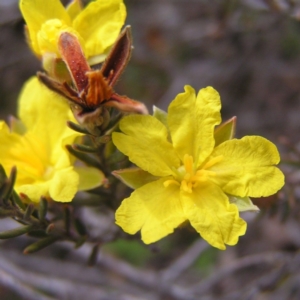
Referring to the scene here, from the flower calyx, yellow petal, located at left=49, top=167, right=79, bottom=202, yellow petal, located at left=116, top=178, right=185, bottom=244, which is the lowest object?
yellow petal, located at left=116, top=178, right=185, bottom=244

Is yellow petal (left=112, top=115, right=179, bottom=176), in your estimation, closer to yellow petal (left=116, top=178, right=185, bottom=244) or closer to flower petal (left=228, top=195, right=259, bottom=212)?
yellow petal (left=116, top=178, right=185, bottom=244)

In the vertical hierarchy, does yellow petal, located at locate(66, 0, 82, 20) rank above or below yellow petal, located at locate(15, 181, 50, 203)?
above

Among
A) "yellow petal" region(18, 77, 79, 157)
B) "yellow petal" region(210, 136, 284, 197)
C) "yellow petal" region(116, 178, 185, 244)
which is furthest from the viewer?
"yellow petal" region(18, 77, 79, 157)

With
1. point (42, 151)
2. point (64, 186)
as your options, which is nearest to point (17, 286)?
point (42, 151)

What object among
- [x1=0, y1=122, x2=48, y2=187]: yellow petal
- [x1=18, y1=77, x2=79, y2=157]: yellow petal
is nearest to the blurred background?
[x1=18, y1=77, x2=79, y2=157]: yellow petal

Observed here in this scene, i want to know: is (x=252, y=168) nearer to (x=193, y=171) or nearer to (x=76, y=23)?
(x=193, y=171)

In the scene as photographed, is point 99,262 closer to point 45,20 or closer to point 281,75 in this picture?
point 45,20
